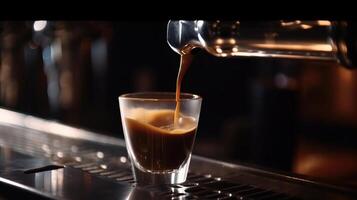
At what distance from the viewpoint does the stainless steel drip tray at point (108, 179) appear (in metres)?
0.76

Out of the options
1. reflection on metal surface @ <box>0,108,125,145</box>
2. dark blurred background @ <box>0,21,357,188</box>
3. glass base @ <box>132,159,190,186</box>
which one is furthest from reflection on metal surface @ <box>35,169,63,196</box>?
dark blurred background @ <box>0,21,357,188</box>

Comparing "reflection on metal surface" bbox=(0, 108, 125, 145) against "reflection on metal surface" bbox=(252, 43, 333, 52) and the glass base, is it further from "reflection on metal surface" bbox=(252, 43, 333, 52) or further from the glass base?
"reflection on metal surface" bbox=(252, 43, 333, 52)

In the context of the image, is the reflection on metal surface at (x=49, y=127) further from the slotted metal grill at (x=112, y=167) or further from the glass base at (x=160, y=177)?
the glass base at (x=160, y=177)

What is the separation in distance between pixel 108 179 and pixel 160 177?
72mm

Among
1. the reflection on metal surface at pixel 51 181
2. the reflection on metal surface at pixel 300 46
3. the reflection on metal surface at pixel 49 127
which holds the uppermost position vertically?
the reflection on metal surface at pixel 300 46

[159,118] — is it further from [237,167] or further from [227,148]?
[227,148]

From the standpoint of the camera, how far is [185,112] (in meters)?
0.85

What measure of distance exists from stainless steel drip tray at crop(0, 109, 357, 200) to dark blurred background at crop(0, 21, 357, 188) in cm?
86

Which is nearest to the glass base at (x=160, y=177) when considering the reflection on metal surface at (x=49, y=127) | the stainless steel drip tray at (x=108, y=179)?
the stainless steel drip tray at (x=108, y=179)

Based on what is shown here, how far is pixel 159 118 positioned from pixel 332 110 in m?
1.60

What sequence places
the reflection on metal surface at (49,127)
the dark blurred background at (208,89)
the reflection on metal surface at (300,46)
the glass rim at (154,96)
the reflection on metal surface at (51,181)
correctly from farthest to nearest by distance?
the dark blurred background at (208,89) < the reflection on metal surface at (49,127) < the glass rim at (154,96) < the reflection on metal surface at (51,181) < the reflection on metal surface at (300,46)

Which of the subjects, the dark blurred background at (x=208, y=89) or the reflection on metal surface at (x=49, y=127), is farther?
the dark blurred background at (x=208, y=89)

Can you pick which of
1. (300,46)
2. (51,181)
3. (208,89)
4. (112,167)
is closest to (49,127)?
(112,167)

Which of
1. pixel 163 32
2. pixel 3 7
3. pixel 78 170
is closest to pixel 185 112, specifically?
pixel 78 170
